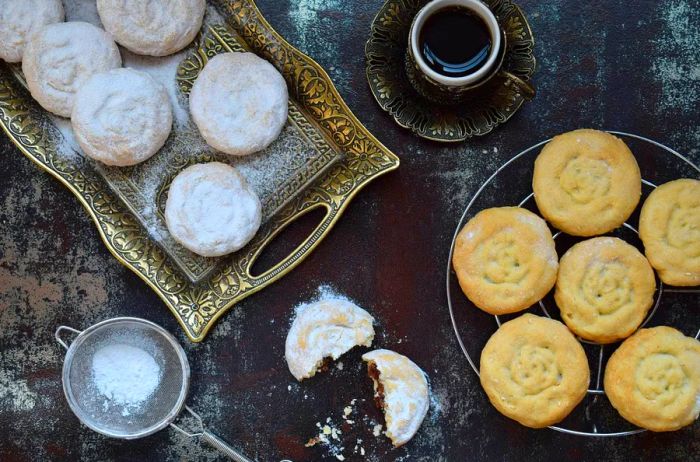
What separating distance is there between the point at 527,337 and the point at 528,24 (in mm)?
940

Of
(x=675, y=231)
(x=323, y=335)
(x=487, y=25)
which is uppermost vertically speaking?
(x=487, y=25)

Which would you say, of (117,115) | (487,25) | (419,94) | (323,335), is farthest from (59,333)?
(487,25)

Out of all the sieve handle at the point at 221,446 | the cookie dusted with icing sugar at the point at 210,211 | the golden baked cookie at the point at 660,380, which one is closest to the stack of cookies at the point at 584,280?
the golden baked cookie at the point at 660,380

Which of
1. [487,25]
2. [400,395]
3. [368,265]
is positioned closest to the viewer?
[487,25]

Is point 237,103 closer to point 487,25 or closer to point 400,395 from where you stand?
point 487,25

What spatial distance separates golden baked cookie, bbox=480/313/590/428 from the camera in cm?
213

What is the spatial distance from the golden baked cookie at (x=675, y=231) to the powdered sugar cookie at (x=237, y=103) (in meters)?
1.13

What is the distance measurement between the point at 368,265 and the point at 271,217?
0.34 metres

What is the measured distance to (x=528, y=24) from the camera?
2254 mm

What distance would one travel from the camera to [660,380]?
2.11 metres

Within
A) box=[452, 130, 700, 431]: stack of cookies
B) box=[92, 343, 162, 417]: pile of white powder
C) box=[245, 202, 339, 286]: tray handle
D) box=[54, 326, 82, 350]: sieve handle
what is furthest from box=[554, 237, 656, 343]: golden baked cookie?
box=[54, 326, 82, 350]: sieve handle

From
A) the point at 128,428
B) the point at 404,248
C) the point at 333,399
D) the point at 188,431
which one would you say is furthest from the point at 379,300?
the point at 128,428

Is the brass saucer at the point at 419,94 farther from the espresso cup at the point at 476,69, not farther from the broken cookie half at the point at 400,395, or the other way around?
the broken cookie half at the point at 400,395

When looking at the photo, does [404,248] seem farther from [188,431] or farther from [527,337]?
[188,431]
